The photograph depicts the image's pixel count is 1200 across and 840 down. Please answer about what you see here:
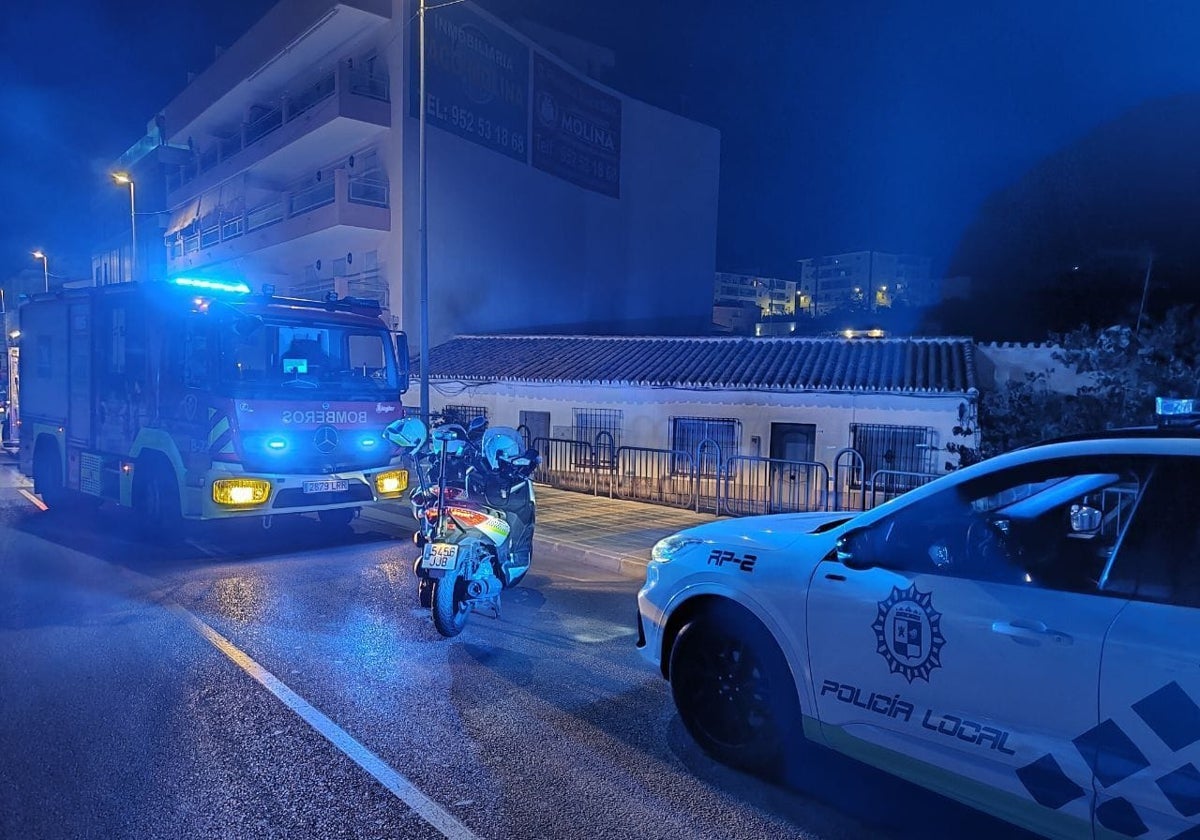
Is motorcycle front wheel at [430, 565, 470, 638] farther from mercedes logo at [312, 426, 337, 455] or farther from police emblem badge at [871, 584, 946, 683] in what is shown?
mercedes logo at [312, 426, 337, 455]

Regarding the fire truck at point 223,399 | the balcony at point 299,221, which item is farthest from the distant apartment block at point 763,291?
the fire truck at point 223,399

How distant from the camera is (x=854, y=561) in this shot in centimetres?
332

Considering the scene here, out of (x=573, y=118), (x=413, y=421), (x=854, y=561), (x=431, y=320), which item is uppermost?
(x=573, y=118)

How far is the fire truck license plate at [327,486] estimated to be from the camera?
868cm

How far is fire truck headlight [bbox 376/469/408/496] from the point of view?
30.5 feet

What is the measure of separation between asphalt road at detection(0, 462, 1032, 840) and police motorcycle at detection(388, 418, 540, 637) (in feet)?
1.16

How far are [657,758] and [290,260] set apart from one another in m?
25.9

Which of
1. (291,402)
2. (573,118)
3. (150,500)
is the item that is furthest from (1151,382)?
(573,118)

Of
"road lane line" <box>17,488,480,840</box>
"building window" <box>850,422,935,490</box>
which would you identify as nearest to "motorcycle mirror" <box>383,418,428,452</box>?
"road lane line" <box>17,488,480,840</box>

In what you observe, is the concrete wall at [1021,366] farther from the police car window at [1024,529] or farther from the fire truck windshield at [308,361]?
the police car window at [1024,529]

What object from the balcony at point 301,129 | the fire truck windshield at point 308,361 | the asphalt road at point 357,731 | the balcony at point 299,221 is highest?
the balcony at point 301,129

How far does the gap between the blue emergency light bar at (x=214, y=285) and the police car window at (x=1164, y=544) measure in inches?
341

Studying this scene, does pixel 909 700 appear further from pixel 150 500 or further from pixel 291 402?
pixel 150 500

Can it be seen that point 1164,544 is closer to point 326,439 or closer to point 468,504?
point 468,504
